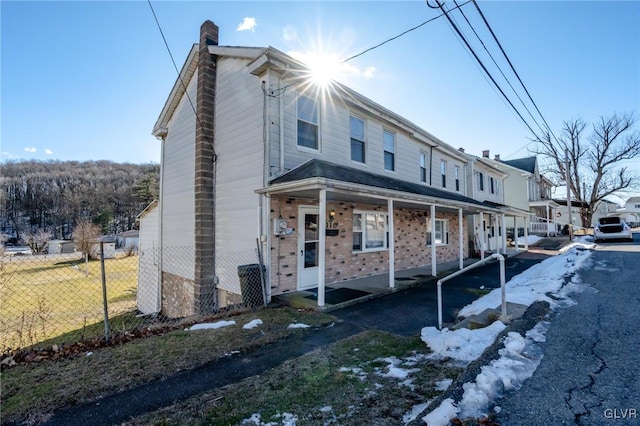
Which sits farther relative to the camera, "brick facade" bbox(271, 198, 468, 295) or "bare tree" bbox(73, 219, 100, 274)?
"bare tree" bbox(73, 219, 100, 274)

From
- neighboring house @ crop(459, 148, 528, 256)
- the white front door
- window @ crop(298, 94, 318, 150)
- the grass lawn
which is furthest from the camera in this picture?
neighboring house @ crop(459, 148, 528, 256)

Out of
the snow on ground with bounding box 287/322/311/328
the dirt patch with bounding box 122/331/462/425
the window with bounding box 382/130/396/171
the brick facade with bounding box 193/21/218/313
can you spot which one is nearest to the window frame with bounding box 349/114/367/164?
the window with bounding box 382/130/396/171

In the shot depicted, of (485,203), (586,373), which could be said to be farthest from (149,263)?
(485,203)

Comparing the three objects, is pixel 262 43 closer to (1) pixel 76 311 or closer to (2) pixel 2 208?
(1) pixel 76 311

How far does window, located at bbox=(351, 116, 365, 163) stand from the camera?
10.1 metres

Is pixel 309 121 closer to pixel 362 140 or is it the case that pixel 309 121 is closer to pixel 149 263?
pixel 362 140

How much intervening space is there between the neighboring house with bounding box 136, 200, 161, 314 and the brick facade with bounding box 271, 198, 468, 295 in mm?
6805

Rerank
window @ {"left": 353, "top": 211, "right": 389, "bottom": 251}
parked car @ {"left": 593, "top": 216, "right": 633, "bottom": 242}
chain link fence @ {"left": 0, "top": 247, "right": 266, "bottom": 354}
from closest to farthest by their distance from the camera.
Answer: chain link fence @ {"left": 0, "top": 247, "right": 266, "bottom": 354} → window @ {"left": 353, "top": 211, "right": 389, "bottom": 251} → parked car @ {"left": 593, "top": 216, "right": 633, "bottom": 242}

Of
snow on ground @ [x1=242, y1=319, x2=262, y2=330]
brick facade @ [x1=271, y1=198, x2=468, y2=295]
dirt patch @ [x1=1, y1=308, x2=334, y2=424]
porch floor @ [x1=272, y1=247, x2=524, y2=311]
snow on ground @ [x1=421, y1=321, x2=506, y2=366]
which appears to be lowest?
dirt patch @ [x1=1, y1=308, x2=334, y2=424]

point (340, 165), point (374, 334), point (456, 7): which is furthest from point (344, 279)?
point (456, 7)

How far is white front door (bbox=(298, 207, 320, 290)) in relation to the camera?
8.05 meters

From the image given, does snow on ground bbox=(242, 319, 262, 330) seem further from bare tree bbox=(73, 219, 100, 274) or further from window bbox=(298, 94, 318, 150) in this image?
bare tree bbox=(73, 219, 100, 274)

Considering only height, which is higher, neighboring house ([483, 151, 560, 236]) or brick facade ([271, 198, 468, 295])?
neighboring house ([483, 151, 560, 236])

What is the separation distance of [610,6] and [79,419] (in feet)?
41.8
